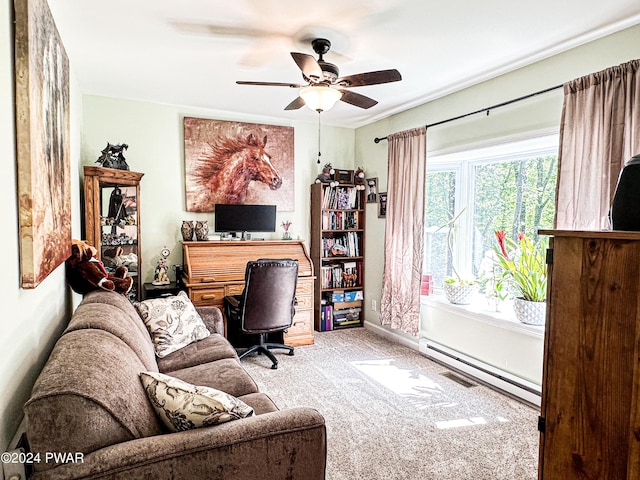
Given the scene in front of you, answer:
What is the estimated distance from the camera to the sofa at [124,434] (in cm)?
102

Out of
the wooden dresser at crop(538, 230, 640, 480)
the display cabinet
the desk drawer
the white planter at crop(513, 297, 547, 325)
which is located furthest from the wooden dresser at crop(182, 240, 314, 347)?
the wooden dresser at crop(538, 230, 640, 480)

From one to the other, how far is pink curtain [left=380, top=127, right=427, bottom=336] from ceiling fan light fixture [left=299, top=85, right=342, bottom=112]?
4.70 feet

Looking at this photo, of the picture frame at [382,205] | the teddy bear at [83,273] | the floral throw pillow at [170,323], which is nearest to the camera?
the teddy bear at [83,273]

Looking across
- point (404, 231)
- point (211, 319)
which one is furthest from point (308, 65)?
point (404, 231)

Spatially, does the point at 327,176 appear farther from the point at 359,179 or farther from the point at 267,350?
the point at 267,350

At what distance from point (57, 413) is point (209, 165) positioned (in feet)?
11.3

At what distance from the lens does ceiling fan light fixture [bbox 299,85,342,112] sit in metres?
2.50

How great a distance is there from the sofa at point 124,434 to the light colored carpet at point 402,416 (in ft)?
2.97

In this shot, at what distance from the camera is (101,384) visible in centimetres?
114

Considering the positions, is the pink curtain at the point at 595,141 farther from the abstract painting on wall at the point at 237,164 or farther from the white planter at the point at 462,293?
the abstract painting on wall at the point at 237,164

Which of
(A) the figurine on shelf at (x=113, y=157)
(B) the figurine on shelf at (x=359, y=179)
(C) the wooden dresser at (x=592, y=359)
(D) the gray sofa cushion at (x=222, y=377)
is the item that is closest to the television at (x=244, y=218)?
(A) the figurine on shelf at (x=113, y=157)

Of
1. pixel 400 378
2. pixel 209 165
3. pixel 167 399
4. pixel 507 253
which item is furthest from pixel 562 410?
pixel 209 165

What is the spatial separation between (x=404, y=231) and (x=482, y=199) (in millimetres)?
790

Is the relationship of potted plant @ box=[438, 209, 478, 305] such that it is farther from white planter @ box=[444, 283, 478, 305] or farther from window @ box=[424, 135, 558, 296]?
window @ box=[424, 135, 558, 296]
